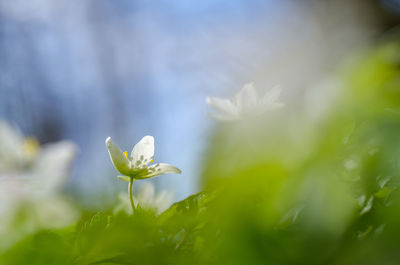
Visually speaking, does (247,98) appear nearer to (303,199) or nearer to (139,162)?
(139,162)

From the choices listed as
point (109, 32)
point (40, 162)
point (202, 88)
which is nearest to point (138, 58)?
point (109, 32)

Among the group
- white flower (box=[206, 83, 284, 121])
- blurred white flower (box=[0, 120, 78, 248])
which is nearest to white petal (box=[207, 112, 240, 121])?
white flower (box=[206, 83, 284, 121])

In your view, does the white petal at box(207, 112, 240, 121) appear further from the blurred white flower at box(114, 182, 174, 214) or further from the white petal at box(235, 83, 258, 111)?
the blurred white flower at box(114, 182, 174, 214)

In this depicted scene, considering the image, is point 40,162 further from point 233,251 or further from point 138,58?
point 138,58

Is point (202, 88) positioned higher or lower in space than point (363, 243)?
higher

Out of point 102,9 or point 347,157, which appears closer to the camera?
point 347,157

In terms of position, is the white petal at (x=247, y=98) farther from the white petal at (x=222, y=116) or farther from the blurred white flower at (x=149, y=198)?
the blurred white flower at (x=149, y=198)

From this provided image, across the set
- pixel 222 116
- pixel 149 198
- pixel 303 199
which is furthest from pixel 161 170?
pixel 303 199
